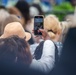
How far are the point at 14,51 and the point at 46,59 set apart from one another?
2.17 feet

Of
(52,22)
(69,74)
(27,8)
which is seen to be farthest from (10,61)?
(27,8)

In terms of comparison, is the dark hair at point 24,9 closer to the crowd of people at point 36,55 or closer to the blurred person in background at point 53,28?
the blurred person in background at point 53,28

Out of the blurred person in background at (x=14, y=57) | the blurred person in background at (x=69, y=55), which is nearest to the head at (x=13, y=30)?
the blurred person in background at (x=14, y=57)

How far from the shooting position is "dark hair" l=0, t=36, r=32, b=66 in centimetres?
451

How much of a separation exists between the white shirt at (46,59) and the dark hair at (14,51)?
102mm

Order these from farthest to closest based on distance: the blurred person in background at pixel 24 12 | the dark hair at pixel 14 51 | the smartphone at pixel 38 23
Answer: the blurred person in background at pixel 24 12, the smartphone at pixel 38 23, the dark hair at pixel 14 51

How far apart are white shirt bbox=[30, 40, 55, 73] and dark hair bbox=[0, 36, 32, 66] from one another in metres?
0.10

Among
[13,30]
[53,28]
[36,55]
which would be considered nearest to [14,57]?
[36,55]

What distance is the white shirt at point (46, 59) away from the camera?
4.80 meters

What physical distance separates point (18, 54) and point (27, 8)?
6575 mm

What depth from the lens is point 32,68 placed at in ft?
14.2

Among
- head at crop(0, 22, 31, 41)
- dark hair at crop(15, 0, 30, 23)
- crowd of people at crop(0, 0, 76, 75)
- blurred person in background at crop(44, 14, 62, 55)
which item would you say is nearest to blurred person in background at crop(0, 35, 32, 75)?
crowd of people at crop(0, 0, 76, 75)

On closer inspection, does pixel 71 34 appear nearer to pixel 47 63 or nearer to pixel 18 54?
pixel 18 54

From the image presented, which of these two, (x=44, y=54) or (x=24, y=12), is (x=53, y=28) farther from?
(x=24, y=12)
